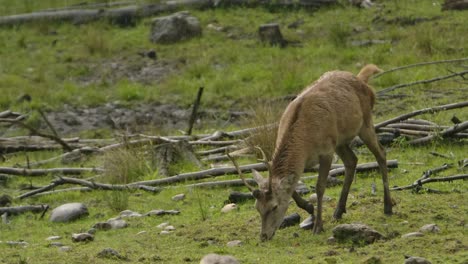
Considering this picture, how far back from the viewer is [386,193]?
8930mm

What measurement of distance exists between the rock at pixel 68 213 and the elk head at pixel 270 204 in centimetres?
297

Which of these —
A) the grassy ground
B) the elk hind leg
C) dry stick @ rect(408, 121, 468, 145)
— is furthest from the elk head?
dry stick @ rect(408, 121, 468, 145)

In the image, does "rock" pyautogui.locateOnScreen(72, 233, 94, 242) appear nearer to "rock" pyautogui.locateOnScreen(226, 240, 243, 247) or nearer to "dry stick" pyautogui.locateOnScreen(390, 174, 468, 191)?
"rock" pyautogui.locateOnScreen(226, 240, 243, 247)

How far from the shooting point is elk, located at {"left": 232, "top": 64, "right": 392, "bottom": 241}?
27.9 ft

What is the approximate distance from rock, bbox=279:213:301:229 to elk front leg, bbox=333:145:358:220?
1.10ft

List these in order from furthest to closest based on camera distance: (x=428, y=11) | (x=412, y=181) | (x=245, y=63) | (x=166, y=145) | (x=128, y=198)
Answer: (x=428, y=11) < (x=245, y=63) < (x=166, y=145) < (x=128, y=198) < (x=412, y=181)

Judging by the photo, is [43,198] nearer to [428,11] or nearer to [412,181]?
[412,181]

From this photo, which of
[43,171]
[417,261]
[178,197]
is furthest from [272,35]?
[417,261]

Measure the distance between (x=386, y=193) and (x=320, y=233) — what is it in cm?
74

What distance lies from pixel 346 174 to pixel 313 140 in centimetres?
79

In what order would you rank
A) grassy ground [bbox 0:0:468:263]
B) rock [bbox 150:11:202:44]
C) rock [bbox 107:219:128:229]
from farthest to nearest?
rock [bbox 150:11:202:44] < rock [bbox 107:219:128:229] < grassy ground [bbox 0:0:468:263]

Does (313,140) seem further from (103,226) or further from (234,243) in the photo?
(103,226)

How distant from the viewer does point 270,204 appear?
8.47 metres

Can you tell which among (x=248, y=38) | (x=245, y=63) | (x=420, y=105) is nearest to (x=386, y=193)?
(x=420, y=105)
